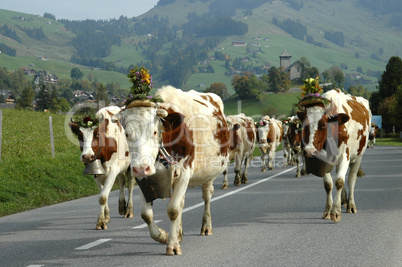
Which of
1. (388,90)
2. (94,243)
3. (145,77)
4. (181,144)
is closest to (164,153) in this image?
(181,144)

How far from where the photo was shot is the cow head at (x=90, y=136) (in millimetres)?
11367

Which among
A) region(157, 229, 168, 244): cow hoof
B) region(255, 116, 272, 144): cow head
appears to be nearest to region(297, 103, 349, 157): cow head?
region(157, 229, 168, 244): cow hoof

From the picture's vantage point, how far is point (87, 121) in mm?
11750

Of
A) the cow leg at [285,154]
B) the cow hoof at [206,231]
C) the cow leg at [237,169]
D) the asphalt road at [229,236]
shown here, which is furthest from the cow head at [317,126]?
the cow leg at [285,154]

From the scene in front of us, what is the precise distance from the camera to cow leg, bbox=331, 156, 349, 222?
10.9 m

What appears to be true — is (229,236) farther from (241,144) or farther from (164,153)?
(241,144)

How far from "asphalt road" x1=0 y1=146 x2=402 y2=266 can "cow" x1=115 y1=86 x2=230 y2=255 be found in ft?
1.74

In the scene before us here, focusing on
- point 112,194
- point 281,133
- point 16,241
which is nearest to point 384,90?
point 281,133

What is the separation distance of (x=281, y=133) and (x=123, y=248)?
2379 centimetres

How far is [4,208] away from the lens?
14273 millimetres

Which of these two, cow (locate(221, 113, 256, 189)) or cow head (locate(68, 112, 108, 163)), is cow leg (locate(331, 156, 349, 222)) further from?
cow (locate(221, 113, 256, 189))

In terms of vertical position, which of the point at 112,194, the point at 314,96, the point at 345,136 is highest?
the point at 314,96

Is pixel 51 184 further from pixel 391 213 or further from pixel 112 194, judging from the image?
pixel 391 213

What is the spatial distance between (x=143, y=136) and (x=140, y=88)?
0.73 metres
